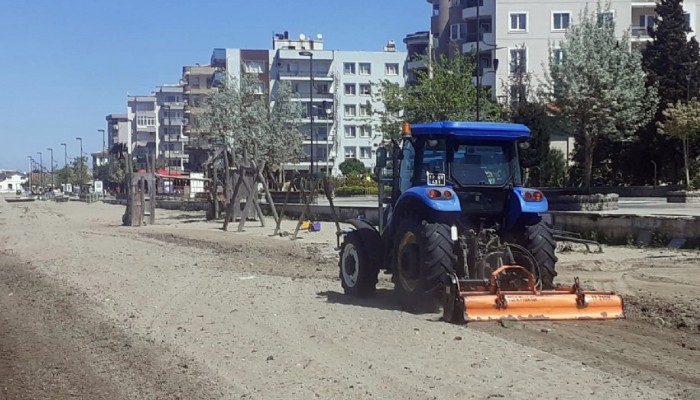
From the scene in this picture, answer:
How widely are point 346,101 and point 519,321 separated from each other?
298 feet

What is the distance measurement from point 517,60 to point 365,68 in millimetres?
39134

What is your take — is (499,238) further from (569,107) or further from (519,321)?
(569,107)

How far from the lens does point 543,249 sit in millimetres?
10633

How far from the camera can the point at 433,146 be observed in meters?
11.1

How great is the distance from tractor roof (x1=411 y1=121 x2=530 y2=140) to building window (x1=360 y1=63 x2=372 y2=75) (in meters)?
89.3

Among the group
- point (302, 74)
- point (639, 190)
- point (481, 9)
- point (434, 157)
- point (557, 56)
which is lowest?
point (639, 190)

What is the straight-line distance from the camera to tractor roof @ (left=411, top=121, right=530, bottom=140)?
10898 millimetres

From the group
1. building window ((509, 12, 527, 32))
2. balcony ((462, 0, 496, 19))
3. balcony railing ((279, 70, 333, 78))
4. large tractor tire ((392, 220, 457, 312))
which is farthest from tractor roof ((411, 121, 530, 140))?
balcony railing ((279, 70, 333, 78))

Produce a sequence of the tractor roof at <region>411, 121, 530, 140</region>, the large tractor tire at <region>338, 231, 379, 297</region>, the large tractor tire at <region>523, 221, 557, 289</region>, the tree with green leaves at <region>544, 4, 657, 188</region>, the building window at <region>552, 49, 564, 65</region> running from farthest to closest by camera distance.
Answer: the building window at <region>552, 49, 564, 65</region> → the tree with green leaves at <region>544, 4, 657, 188</region> → the large tractor tire at <region>338, 231, 379, 297</region> → the tractor roof at <region>411, 121, 530, 140</region> → the large tractor tire at <region>523, 221, 557, 289</region>

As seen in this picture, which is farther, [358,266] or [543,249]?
[358,266]

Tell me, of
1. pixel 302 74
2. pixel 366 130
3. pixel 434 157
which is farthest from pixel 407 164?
pixel 302 74

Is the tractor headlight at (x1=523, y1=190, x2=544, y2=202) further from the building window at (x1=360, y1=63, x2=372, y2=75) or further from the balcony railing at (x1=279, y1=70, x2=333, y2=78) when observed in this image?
the building window at (x1=360, y1=63, x2=372, y2=75)

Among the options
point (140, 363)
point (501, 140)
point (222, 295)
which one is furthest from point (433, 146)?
point (140, 363)

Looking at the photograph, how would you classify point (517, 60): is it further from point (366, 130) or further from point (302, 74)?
point (302, 74)
